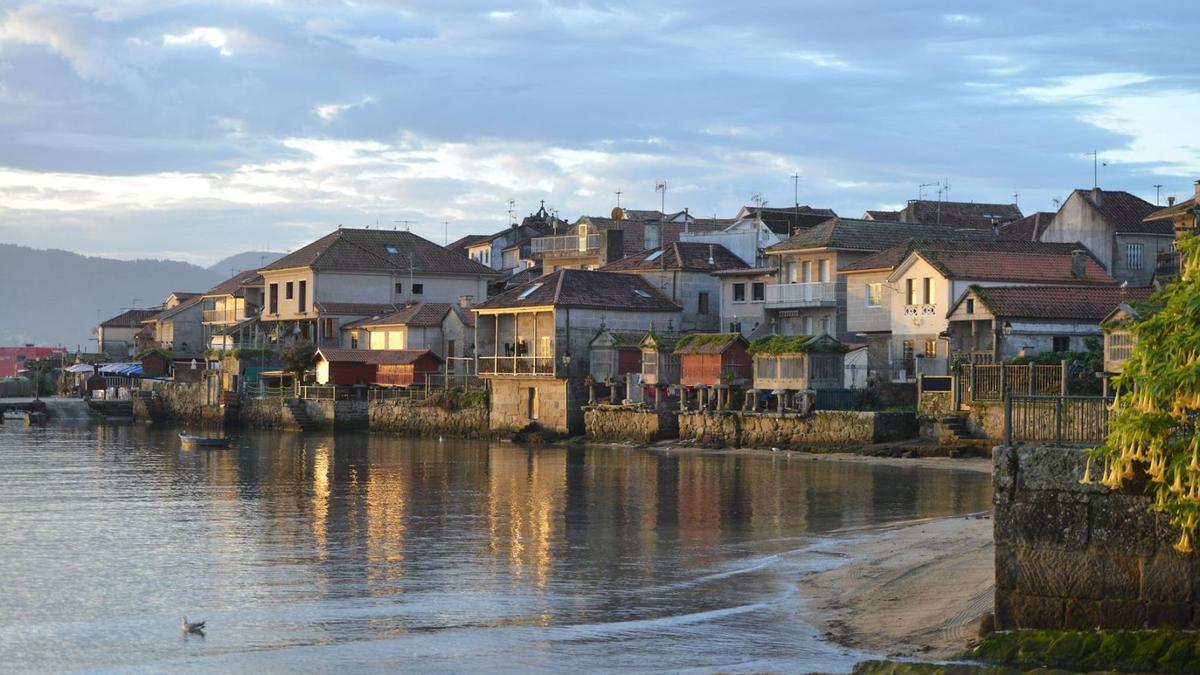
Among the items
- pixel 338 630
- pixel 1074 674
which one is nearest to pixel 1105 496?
pixel 1074 674

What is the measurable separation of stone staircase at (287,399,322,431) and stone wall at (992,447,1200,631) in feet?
235

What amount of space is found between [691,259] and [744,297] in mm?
4410

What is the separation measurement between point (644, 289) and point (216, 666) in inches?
2347

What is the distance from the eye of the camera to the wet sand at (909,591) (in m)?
21.3

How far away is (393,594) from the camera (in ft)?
89.2

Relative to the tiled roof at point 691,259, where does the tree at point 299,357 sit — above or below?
below

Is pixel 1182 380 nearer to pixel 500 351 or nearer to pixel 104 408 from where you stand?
pixel 500 351

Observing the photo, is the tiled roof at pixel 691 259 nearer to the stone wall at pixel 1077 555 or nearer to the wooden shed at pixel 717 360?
the wooden shed at pixel 717 360

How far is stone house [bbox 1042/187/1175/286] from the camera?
237 ft

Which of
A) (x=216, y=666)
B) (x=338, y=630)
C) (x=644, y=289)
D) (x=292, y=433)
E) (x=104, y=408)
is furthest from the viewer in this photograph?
(x=104, y=408)

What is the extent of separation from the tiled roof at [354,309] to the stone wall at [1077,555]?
78772mm

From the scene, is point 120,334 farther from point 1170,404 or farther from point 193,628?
point 1170,404

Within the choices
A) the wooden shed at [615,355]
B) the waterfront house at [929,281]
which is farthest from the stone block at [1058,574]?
the wooden shed at [615,355]

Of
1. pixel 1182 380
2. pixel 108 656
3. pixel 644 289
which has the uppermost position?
pixel 644 289
